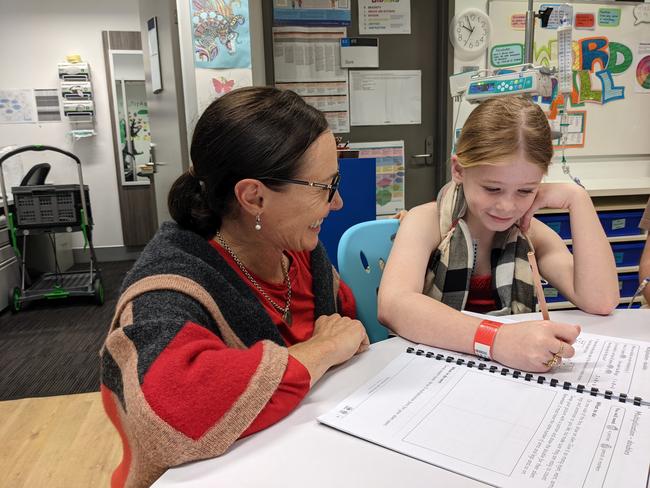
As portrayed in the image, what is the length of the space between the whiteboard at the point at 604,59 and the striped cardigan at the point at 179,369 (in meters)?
2.79

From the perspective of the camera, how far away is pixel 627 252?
2.42 meters

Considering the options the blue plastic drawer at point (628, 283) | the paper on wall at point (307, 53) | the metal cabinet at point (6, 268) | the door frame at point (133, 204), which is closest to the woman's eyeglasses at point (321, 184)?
the blue plastic drawer at point (628, 283)

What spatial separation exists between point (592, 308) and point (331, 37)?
8.27 ft

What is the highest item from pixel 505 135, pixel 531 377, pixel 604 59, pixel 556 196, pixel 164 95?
pixel 604 59

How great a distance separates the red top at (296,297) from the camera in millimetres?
992

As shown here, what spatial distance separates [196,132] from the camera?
0.89 meters

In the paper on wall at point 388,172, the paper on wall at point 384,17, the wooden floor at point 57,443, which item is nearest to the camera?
the wooden floor at point 57,443

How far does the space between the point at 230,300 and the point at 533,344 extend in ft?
1.60

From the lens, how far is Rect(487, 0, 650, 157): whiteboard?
9.77ft

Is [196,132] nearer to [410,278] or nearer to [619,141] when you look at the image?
[410,278]

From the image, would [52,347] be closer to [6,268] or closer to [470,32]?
[6,268]

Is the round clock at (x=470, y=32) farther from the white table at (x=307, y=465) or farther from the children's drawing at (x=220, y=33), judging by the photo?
the white table at (x=307, y=465)

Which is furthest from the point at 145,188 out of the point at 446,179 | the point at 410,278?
the point at 410,278

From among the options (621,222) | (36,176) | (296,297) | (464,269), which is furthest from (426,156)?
(36,176)
